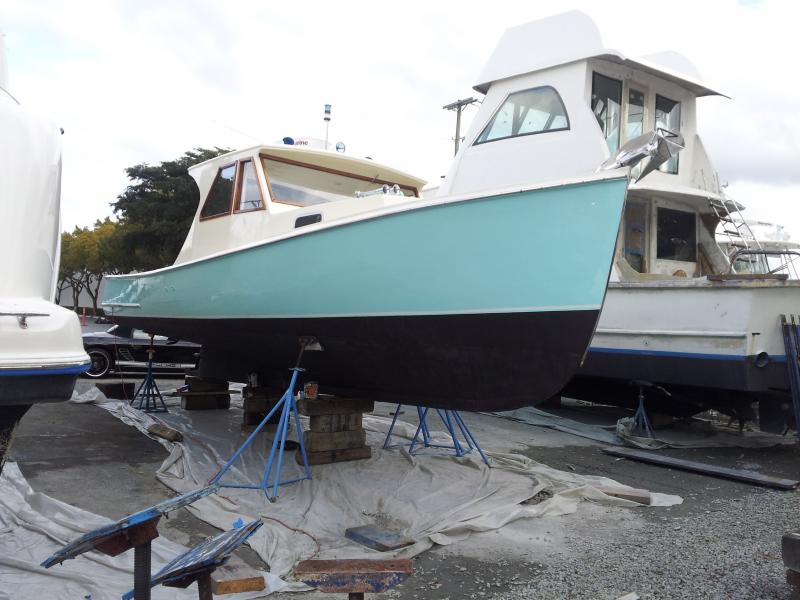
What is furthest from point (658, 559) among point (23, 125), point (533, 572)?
point (23, 125)

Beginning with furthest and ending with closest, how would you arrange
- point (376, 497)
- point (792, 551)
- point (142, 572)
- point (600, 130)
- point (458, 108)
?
1. point (458, 108)
2. point (600, 130)
3. point (376, 497)
4. point (792, 551)
5. point (142, 572)

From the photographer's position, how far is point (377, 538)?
3.65 m

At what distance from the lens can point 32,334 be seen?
231cm

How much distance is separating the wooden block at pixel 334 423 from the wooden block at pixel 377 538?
4.06ft

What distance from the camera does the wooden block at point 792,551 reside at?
A: 2.85 meters

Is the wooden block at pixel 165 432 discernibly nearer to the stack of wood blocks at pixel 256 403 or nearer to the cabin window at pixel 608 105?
the stack of wood blocks at pixel 256 403

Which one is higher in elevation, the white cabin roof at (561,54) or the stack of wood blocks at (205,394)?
the white cabin roof at (561,54)

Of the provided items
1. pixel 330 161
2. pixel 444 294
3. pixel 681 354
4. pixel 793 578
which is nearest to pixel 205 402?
pixel 330 161

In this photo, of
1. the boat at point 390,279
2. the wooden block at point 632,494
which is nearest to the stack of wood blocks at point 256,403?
the boat at point 390,279

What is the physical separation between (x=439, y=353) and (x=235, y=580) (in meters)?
1.79

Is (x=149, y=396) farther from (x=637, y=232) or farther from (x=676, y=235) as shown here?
(x=676, y=235)

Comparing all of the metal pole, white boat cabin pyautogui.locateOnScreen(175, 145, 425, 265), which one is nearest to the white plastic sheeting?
the metal pole

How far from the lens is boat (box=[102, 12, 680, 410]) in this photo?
348cm

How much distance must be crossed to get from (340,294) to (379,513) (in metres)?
1.46
